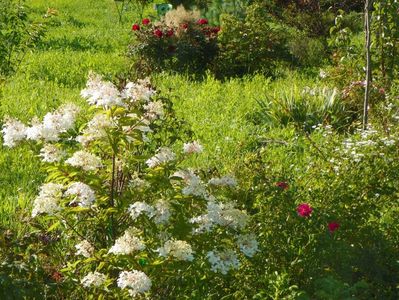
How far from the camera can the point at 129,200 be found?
3455mm

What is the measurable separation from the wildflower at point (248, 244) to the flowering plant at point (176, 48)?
22.7ft

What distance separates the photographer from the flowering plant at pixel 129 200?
3312 mm

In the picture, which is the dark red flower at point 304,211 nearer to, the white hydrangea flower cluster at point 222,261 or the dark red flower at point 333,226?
the dark red flower at point 333,226

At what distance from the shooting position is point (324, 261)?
3.94m

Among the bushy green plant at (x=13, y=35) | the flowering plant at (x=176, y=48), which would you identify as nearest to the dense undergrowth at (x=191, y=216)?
the bushy green plant at (x=13, y=35)

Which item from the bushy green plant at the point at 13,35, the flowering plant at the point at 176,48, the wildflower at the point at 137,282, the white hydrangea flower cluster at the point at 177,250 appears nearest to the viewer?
the wildflower at the point at 137,282

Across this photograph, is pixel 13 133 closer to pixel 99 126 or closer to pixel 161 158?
pixel 99 126

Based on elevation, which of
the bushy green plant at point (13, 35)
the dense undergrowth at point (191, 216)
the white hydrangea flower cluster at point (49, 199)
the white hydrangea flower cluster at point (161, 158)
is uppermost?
the white hydrangea flower cluster at point (161, 158)

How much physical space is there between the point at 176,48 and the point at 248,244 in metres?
7.17

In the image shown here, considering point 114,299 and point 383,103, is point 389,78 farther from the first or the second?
point 114,299

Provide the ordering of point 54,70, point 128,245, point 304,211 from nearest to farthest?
point 128,245
point 304,211
point 54,70

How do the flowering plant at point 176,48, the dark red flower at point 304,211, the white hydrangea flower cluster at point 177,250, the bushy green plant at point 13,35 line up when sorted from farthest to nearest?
the flowering plant at point 176,48 < the bushy green plant at point 13,35 < the dark red flower at point 304,211 < the white hydrangea flower cluster at point 177,250

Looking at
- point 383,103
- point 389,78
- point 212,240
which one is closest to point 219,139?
point 383,103

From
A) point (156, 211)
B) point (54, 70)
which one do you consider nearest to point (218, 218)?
point (156, 211)
